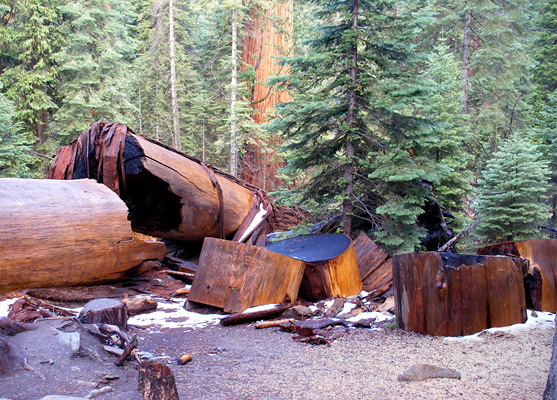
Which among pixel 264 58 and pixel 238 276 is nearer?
pixel 238 276

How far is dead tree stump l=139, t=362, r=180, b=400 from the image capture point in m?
2.49

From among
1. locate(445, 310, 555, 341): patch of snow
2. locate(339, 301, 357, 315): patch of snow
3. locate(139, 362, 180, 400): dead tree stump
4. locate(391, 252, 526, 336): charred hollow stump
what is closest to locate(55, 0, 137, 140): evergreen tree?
locate(339, 301, 357, 315): patch of snow

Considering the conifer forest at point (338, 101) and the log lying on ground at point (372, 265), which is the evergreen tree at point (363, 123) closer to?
the conifer forest at point (338, 101)

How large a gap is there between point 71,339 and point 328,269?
317 centimetres

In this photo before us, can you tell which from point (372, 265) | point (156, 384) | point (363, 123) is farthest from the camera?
point (363, 123)

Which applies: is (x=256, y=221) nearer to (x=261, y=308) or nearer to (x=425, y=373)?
(x=261, y=308)

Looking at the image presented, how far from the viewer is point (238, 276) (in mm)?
4996

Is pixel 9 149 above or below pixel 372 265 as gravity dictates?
above

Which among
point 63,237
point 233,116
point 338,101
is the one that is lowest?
point 63,237

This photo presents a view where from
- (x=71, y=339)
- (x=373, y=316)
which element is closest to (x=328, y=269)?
(x=373, y=316)

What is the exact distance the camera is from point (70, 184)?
18.2 feet

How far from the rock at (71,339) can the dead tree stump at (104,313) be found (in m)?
0.51

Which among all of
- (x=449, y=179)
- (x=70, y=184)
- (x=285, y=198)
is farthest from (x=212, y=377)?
(x=449, y=179)

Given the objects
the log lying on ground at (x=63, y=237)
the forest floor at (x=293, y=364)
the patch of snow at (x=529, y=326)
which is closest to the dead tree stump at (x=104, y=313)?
the forest floor at (x=293, y=364)
